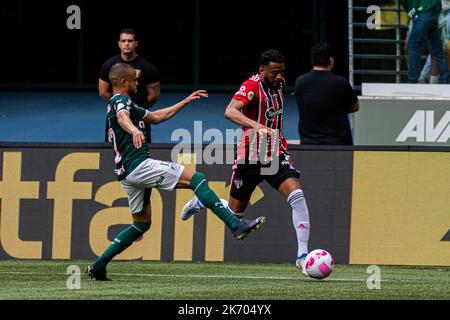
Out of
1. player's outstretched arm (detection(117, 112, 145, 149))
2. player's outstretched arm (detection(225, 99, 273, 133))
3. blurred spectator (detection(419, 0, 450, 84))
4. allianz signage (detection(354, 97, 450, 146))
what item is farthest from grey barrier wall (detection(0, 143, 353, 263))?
blurred spectator (detection(419, 0, 450, 84))

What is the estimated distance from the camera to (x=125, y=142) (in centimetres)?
1122

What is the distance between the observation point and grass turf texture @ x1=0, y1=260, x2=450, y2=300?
1012 cm

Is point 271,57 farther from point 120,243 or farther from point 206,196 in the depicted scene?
point 120,243

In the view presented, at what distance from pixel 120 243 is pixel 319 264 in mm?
1754

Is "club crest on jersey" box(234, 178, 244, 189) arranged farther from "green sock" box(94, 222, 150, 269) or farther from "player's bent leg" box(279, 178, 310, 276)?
"green sock" box(94, 222, 150, 269)

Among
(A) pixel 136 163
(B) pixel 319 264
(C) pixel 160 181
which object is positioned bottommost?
(B) pixel 319 264

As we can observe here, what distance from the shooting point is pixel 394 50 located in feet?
57.8

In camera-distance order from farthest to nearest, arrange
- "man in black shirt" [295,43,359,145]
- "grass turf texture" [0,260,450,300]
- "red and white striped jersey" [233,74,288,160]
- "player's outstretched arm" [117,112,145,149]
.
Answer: "man in black shirt" [295,43,359,145] < "red and white striped jersey" [233,74,288,160] < "player's outstretched arm" [117,112,145,149] < "grass turf texture" [0,260,450,300]

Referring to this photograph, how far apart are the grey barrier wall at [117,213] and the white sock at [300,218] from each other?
1.90 metres

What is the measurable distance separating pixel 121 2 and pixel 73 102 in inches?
94.0

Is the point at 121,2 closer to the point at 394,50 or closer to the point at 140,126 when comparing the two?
the point at 394,50

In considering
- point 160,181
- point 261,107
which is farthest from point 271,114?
point 160,181

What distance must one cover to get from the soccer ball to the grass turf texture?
10cm

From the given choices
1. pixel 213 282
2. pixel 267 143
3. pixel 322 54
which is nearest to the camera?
pixel 213 282
